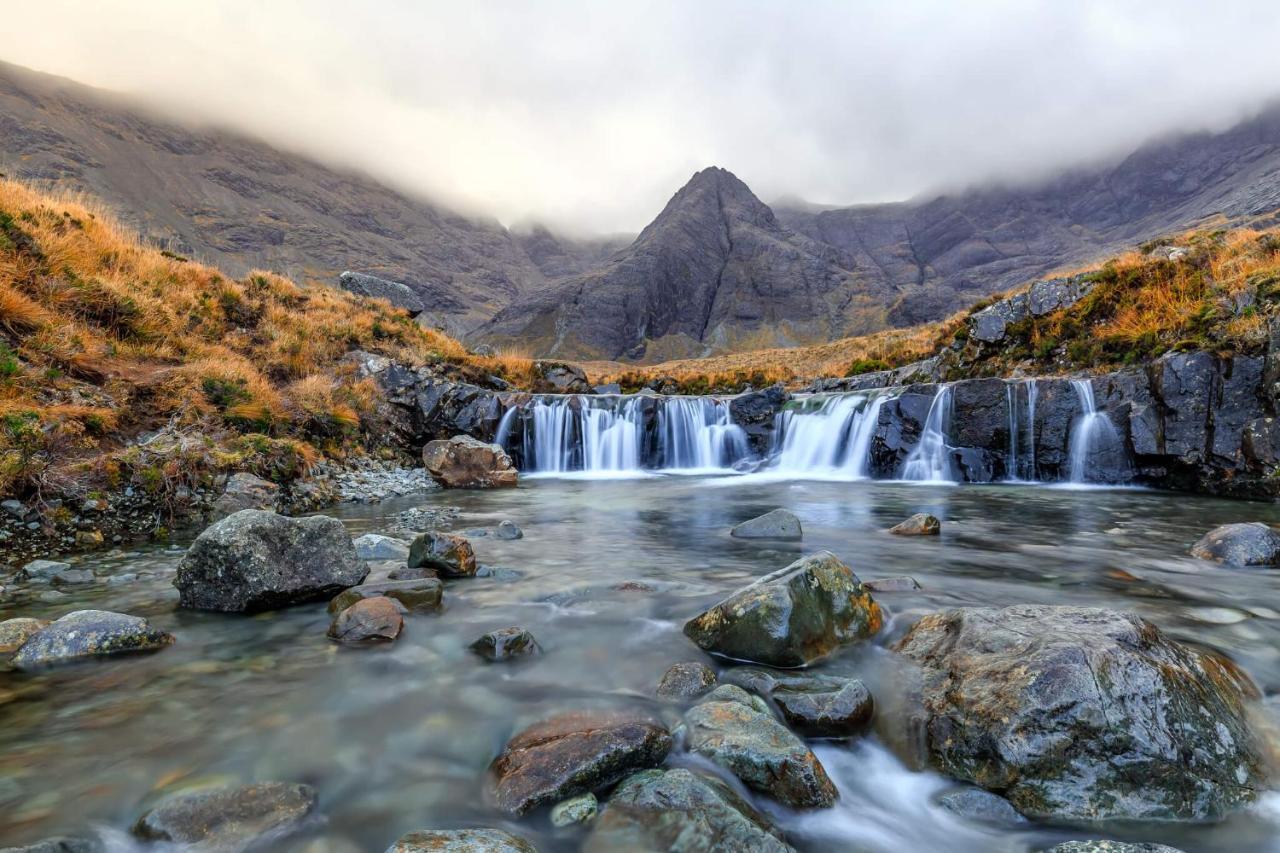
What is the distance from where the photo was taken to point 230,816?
2.46 m

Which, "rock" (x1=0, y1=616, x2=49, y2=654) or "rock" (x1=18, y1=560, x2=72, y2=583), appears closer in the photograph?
"rock" (x1=0, y1=616, x2=49, y2=654)

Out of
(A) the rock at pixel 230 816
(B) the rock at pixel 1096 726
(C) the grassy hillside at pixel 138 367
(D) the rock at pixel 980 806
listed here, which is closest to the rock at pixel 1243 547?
(B) the rock at pixel 1096 726

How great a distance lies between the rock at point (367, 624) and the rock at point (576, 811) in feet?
8.24

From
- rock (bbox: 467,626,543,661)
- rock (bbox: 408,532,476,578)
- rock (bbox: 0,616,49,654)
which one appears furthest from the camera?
rock (bbox: 408,532,476,578)

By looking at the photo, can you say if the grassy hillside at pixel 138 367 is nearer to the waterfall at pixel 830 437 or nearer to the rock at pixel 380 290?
the rock at pixel 380 290

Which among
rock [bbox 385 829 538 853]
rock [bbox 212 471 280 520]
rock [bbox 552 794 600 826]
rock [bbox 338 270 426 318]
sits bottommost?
rock [bbox 552 794 600 826]

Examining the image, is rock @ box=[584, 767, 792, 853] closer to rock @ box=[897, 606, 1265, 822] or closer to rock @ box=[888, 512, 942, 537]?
rock @ box=[897, 606, 1265, 822]

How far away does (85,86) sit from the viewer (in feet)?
586

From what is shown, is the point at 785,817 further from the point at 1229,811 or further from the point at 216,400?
the point at 216,400

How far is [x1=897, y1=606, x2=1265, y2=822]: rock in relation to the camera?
8.21 ft

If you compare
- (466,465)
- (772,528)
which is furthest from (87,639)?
(466,465)

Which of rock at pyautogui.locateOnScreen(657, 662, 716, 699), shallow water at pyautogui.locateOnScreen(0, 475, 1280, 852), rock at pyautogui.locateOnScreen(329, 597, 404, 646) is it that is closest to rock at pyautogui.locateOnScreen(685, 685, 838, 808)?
shallow water at pyautogui.locateOnScreen(0, 475, 1280, 852)

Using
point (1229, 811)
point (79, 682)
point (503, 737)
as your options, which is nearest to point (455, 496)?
point (79, 682)

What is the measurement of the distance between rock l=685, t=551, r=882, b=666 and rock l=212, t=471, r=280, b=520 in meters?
6.98
